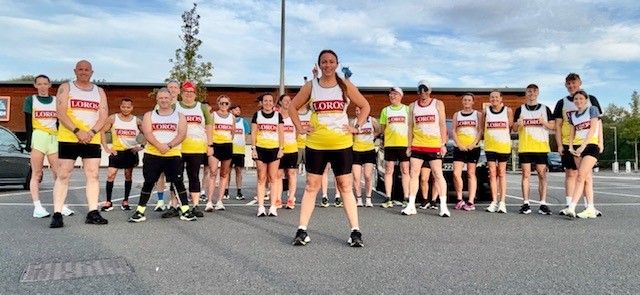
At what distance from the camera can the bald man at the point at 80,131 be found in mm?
6445

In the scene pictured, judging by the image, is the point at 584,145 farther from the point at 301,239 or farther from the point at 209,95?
the point at 209,95

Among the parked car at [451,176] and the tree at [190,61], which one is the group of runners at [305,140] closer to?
the parked car at [451,176]

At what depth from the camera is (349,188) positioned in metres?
5.41

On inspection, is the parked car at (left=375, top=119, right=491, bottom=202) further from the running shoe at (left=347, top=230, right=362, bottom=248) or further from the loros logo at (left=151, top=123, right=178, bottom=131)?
the running shoe at (left=347, top=230, right=362, bottom=248)

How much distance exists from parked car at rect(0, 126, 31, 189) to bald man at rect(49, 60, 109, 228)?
274 inches

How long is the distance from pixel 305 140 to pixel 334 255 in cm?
160

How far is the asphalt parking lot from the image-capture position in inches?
136

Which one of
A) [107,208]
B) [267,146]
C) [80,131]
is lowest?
[107,208]

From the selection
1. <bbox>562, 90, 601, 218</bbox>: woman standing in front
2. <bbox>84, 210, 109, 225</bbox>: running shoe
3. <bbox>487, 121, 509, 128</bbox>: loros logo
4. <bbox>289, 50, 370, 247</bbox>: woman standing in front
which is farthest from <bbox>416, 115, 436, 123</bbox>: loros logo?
<bbox>84, 210, 109, 225</bbox>: running shoe

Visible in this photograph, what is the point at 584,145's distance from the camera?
752 centimetres

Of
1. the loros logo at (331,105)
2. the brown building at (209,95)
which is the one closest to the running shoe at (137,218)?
the loros logo at (331,105)

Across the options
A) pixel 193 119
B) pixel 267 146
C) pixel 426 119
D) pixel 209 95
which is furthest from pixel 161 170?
pixel 209 95

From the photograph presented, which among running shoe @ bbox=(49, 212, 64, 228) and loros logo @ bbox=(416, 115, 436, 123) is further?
loros logo @ bbox=(416, 115, 436, 123)

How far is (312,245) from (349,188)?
76 cm
